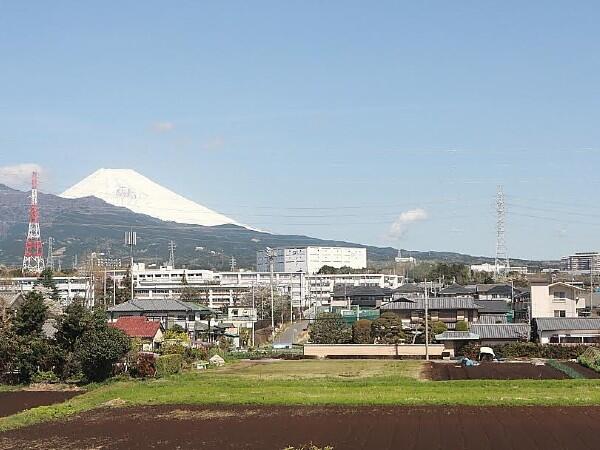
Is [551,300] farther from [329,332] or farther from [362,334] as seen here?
[329,332]

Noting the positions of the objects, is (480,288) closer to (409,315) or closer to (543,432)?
(409,315)

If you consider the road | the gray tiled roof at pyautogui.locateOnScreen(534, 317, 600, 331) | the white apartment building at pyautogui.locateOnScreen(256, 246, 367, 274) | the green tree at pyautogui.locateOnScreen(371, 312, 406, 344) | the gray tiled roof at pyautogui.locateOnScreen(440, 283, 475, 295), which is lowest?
the road

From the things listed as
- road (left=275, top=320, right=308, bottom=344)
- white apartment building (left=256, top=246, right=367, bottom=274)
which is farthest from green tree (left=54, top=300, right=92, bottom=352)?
white apartment building (left=256, top=246, right=367, bottom=274)

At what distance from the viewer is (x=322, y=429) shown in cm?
1786

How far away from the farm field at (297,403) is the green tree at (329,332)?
16643 mm

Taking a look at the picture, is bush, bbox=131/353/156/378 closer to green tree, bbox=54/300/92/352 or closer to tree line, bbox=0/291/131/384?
tree line, bbox=0/291/131/384

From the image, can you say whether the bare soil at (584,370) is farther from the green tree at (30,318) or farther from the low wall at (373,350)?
the green tree at (30,318)

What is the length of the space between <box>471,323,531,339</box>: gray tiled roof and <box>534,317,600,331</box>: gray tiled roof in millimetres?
808

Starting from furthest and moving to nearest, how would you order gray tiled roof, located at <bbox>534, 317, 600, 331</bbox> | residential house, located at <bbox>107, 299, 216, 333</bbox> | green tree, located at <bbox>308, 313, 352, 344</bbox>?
1. residential house, located at <bbox>107, 299, 216, 333</bbox>
2. green tree, located at <bbox>308, 313, 352, 344</bbox>
3. gray tiled roof, located at <bbox>534, 317, 600, 331</bbox>

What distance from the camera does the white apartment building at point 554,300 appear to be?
170ft

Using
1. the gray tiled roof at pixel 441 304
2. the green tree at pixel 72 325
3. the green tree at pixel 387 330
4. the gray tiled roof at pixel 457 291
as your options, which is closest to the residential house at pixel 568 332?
the green tree at pixel 387 330

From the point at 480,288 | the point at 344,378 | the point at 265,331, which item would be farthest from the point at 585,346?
the point at 480,288

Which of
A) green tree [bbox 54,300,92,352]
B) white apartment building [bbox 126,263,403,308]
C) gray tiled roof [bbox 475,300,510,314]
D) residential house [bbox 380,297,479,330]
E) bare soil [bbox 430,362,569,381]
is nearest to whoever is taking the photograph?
bare soil [bbox 430,362,569,381]

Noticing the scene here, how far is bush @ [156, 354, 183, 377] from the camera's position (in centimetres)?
3199
